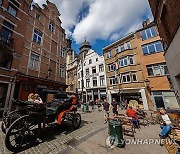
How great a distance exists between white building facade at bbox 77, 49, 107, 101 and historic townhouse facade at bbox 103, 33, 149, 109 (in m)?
2.25

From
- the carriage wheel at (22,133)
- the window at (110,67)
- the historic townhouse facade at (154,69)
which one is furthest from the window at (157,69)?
the carriage wheel at (22,133)

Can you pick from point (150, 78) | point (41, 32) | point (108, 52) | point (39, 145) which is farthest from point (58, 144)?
point (108, 52)

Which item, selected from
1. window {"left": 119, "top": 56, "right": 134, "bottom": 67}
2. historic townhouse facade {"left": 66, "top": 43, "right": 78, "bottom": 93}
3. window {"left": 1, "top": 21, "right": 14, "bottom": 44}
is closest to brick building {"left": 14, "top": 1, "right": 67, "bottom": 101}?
window {"left": 1, "top": 21, "right": 14, "bottom": 44}

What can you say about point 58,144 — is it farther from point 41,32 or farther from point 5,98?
point 41,32

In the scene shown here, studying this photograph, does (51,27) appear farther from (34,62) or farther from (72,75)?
(72,75)

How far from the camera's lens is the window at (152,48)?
660 inches

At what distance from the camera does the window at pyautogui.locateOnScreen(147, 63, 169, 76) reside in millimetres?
15916

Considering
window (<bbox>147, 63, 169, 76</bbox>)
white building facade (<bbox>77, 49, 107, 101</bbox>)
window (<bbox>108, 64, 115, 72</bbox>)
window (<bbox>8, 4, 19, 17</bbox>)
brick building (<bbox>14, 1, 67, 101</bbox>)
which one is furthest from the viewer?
white building facade (<bbox>77, 49, 107, 101</bbox>)

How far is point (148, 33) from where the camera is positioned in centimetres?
1808

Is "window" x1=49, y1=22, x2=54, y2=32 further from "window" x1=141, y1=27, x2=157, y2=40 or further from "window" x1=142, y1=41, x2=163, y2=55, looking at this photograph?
"window" x1=142, y1=41, x2=163, y2=55

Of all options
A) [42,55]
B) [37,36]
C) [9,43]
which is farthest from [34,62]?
[37,36]

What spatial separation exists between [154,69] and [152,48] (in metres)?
3.53

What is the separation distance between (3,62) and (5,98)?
366cm

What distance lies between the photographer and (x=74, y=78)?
1310 inches
